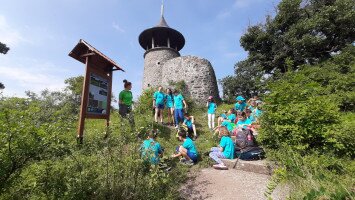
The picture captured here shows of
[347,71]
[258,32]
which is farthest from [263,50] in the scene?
[347,71]

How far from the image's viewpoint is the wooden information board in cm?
635

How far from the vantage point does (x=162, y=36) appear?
948 inches

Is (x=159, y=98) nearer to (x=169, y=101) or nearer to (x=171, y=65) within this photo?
(x=169, y=101)

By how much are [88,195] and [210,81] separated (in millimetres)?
16064

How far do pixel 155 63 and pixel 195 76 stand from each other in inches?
233

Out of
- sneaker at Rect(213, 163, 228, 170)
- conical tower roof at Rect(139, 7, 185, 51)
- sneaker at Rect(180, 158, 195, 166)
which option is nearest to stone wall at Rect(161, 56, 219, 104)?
conical tower roof at Rect(139, 7, 185, 51)

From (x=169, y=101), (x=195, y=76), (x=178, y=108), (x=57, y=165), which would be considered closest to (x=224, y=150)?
(x=178, y=108)

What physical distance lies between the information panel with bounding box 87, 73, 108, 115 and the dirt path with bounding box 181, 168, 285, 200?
11.4 ft

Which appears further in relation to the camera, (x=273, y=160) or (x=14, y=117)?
(x=273, y=160)

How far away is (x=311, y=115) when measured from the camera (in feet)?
16.9

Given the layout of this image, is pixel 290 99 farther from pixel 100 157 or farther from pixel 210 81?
pixel 210 81

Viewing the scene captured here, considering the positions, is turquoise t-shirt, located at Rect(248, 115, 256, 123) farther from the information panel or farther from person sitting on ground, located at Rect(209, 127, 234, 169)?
the information panel

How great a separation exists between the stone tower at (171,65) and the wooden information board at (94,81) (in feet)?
36.1

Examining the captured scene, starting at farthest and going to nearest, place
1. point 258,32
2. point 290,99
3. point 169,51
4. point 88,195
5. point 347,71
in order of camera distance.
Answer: point 169,51 < point 258,32 < point 347,71 < point 290,99 < point 88,195
